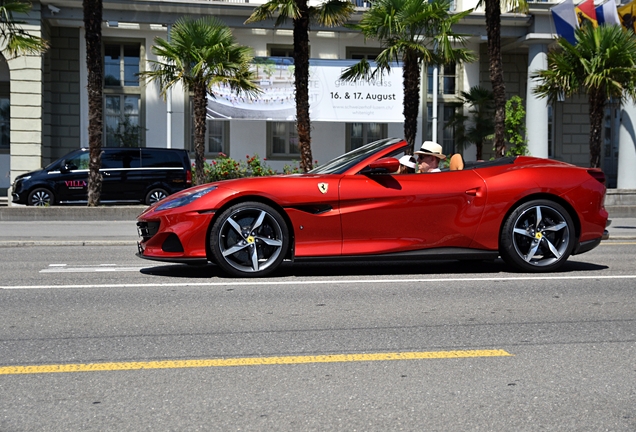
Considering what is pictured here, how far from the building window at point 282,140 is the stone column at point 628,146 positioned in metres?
11.0

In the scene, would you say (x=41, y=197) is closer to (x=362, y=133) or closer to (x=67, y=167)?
(x=67, y=167)

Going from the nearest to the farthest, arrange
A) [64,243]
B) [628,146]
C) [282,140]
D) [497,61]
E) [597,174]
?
[597,174] → [64,243] → [497,61] → [628,146] → [282,140]

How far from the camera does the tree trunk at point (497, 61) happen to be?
2102 cm

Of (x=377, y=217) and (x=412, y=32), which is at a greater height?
(x=412, y=32)

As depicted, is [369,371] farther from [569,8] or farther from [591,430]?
[569,8]

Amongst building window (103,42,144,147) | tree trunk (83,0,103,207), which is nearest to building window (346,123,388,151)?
building window (103,42,144,147)

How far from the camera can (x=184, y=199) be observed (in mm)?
7520

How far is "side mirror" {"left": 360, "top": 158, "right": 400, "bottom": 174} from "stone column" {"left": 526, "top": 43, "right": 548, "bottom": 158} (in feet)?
69.9

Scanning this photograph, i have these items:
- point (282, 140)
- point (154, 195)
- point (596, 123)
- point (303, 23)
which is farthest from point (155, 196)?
point (596, 123)

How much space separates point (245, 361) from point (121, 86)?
26.1m

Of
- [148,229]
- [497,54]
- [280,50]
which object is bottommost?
[148,229]

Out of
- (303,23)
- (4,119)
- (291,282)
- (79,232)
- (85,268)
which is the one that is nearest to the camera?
(291,282)

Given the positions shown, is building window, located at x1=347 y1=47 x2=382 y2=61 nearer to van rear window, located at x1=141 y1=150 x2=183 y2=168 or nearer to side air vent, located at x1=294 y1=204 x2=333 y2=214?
van rear window, located at x1=141 y1=150 x2=183 y2=168

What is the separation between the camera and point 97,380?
13.5ft
